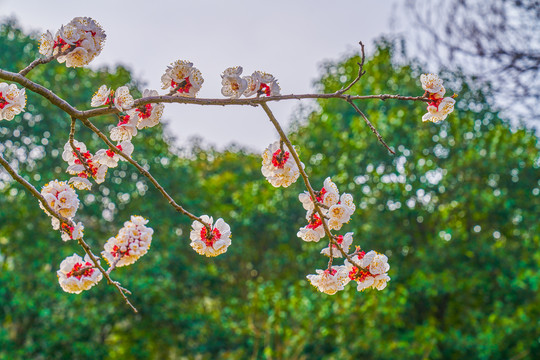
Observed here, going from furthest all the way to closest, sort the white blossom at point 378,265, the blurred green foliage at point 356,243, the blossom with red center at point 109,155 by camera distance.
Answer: the blurred green foliage at point 356,243
the blossom with red center at point 109,155
the white blossom at point 378,265

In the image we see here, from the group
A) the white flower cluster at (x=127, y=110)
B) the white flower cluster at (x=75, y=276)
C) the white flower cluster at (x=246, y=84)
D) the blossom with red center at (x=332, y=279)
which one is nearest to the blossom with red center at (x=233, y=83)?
the white flower cluster at (x=246, y=84)

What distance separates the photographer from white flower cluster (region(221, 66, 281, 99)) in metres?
1.24

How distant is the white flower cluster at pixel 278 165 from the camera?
1.41 meters

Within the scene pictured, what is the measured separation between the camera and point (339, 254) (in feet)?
4.50

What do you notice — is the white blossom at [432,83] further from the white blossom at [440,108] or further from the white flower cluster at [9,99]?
the white flower cluster at [9,99]

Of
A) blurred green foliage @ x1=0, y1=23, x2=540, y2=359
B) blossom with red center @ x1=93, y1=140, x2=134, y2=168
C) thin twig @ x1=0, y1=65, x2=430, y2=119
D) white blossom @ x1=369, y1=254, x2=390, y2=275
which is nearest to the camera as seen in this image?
thin twig @ x1=0, y1=65, x2=430, y2=119

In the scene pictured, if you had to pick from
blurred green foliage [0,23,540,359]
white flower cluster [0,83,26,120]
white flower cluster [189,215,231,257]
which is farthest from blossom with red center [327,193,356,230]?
blurred green foliage [0,23,540,359]

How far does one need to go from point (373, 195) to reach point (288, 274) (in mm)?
1405

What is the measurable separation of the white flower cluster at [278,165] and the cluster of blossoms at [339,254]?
7 centimetres

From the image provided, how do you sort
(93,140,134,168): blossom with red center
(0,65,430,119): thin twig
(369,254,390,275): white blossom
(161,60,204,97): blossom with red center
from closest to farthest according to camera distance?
(0,65,430,119): thin twig → (161,60,204,97): blossom with red center → (369,254,390,275): white blossom → (93,140,134,168): blossom with red center

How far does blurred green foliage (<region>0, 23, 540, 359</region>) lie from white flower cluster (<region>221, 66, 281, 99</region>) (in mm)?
3931

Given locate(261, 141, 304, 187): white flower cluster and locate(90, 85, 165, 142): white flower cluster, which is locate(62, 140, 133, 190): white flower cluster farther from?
locate(261, 141, 304, 187): white flower cluster

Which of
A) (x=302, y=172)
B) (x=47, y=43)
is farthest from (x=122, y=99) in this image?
(x=302, y=172)

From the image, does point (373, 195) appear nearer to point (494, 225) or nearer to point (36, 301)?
point (494, 225)
